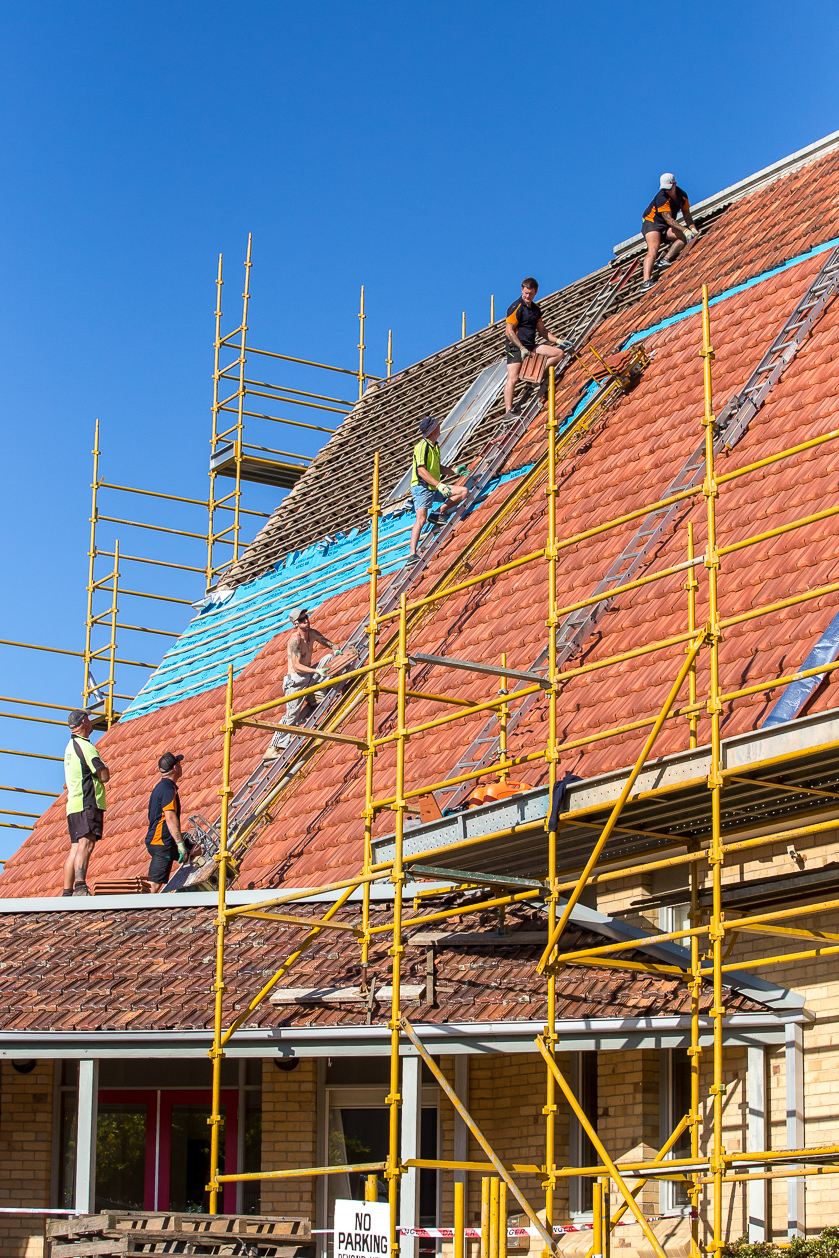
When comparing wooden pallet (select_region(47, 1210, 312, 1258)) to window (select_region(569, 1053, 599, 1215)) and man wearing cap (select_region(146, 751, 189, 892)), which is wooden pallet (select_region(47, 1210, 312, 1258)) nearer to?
window (select_region(569, 1053, 599, 1215))

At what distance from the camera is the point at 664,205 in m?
20.7

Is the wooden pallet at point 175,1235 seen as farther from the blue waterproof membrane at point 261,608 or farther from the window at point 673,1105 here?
the blue waterproof membrane at point 261,608

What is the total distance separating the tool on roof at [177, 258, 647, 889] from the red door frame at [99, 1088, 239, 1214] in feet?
6.19

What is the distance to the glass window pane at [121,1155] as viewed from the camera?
14914 millimetres

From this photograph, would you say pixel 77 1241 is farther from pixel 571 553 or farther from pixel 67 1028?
pixel 571 553

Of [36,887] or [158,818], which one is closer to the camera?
[158,818]

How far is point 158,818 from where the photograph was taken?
16.4 metres

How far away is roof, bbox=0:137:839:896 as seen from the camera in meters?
12.6

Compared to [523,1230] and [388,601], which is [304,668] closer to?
[388,601]

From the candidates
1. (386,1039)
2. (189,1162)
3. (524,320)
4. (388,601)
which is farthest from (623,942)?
(524,320)

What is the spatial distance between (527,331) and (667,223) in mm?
2509

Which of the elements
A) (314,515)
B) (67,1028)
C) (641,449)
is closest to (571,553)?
(641,449)

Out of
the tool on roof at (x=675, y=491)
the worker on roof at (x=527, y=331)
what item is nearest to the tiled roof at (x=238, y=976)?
the tool on roof at (x=675, y=491)

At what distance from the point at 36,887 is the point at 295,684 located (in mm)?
4157
